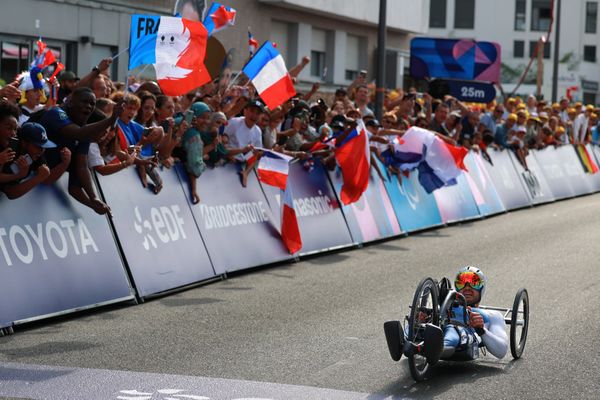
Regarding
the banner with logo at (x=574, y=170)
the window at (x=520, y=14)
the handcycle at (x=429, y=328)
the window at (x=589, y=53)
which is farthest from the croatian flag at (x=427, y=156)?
the window at (x=589, y=53)

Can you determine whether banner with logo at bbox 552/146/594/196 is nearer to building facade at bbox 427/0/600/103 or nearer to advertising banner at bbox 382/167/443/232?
advertising banner at bbox 382/167/443/232

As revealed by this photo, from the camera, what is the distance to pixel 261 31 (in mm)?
31391

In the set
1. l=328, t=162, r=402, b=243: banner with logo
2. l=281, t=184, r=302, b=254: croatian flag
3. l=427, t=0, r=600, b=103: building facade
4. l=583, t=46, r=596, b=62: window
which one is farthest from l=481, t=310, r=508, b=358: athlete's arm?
l=583, t=46, r=596, b=62: window

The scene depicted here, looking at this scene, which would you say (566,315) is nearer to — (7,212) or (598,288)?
(598,288)

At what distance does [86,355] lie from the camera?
8.70 meters

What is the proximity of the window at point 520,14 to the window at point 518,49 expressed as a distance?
109 cm

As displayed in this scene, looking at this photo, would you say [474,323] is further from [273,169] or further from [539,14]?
[539,14]

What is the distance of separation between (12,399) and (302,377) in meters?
2.01

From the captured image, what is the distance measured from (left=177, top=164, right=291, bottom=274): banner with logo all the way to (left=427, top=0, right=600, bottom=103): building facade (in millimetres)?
75081

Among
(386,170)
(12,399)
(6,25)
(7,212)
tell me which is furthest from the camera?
(6,25)

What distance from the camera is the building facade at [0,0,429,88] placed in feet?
74.0

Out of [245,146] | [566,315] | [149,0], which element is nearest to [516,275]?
[566,315]

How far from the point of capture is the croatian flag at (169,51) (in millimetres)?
12602

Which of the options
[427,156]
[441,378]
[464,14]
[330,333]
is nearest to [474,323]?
[441,378]
